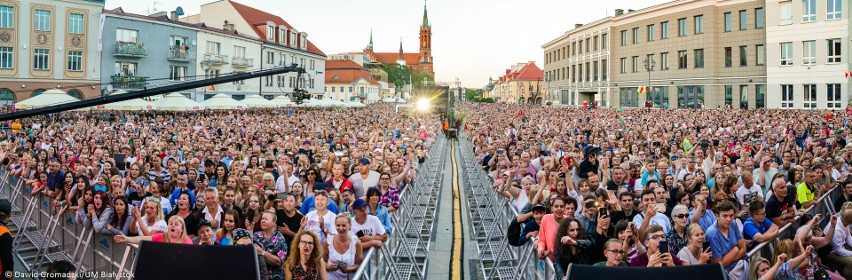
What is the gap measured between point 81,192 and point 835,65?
48.2 m

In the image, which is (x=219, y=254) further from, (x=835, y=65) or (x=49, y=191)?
(x=835, y=65)

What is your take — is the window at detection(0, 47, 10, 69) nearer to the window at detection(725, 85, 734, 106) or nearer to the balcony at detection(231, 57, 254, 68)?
the balcony at detection(231, 57, 254, 68)

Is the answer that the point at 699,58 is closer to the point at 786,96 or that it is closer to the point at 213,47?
the point at 786,96

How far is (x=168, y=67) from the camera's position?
5259 cm

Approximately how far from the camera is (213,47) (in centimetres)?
5716

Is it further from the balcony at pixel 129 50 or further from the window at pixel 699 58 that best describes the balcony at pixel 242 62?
the window at pixel 699 58

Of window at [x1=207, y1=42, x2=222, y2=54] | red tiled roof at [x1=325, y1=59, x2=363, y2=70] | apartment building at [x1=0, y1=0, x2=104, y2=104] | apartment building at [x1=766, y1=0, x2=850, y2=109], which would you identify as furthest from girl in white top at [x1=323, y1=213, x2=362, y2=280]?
red tiled roof at [x1=325, y1=59, x2=363, y2=70]

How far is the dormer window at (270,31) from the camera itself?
68.0 m

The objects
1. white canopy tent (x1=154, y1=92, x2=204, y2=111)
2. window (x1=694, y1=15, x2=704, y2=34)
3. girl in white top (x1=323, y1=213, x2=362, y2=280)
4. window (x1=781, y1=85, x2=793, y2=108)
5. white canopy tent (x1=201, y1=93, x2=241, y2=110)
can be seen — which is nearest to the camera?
girl in white top (x1=323, y1=213, x2=362, y2=280)

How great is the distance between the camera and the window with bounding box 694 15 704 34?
53.9m

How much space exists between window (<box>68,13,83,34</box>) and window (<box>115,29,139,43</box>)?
2.90 meters

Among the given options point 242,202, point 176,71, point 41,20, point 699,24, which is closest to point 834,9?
point 699,24

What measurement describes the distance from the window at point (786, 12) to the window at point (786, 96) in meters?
4.89

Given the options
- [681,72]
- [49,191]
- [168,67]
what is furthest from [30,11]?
[681,72]
